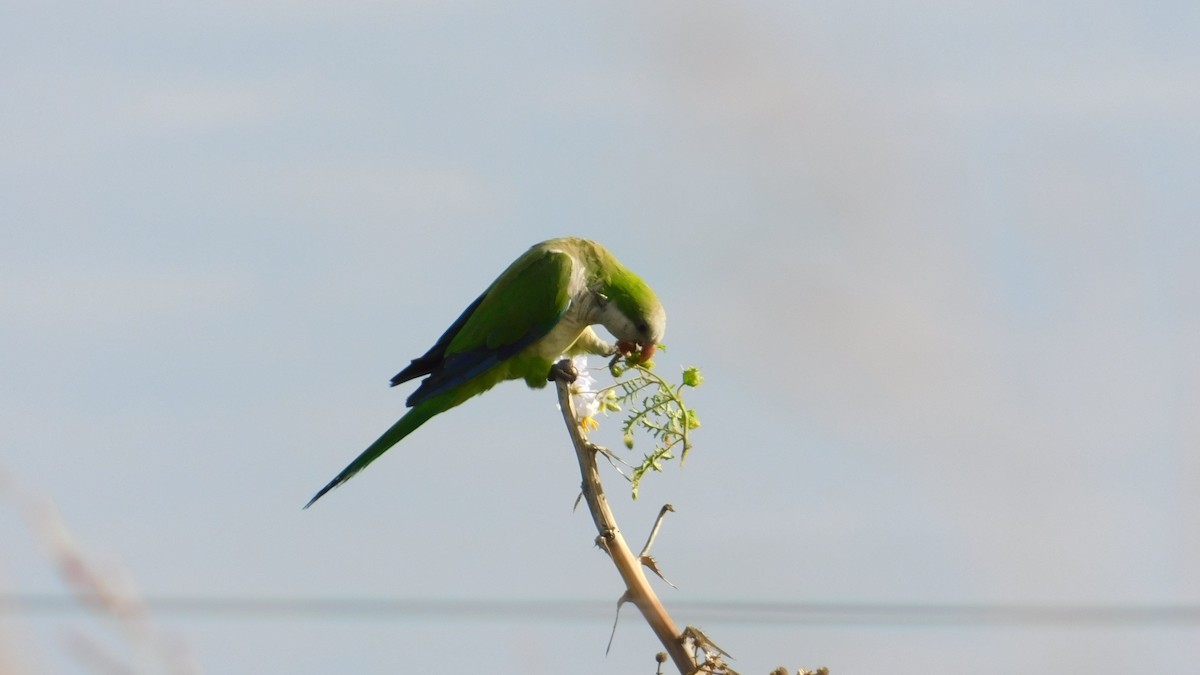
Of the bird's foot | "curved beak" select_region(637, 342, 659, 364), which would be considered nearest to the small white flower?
the bird's foot

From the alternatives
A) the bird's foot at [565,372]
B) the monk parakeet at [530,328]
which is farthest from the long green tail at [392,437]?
the bird's foot at [565,372]

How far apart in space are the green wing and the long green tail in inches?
4.1

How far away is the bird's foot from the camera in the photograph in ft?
12.9

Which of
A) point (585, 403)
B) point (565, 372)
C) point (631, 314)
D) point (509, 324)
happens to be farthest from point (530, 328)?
point (585, 403)

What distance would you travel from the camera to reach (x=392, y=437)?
475 cm

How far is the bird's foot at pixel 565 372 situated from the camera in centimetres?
392

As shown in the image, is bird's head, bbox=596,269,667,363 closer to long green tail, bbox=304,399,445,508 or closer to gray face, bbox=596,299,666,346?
gray face, bbox=596,299,666,346

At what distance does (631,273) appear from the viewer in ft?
17.2

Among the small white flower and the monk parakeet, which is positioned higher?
the monk parakeet

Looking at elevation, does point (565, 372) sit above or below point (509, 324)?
below

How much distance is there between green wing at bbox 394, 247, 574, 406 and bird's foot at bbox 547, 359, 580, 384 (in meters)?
0.42

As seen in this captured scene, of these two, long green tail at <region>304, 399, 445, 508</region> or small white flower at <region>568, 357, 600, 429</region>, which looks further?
long green tail at <region>304, 399, 445, 508</region>

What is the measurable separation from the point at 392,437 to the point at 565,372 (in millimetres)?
949

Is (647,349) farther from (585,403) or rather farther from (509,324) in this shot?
(585,403)
